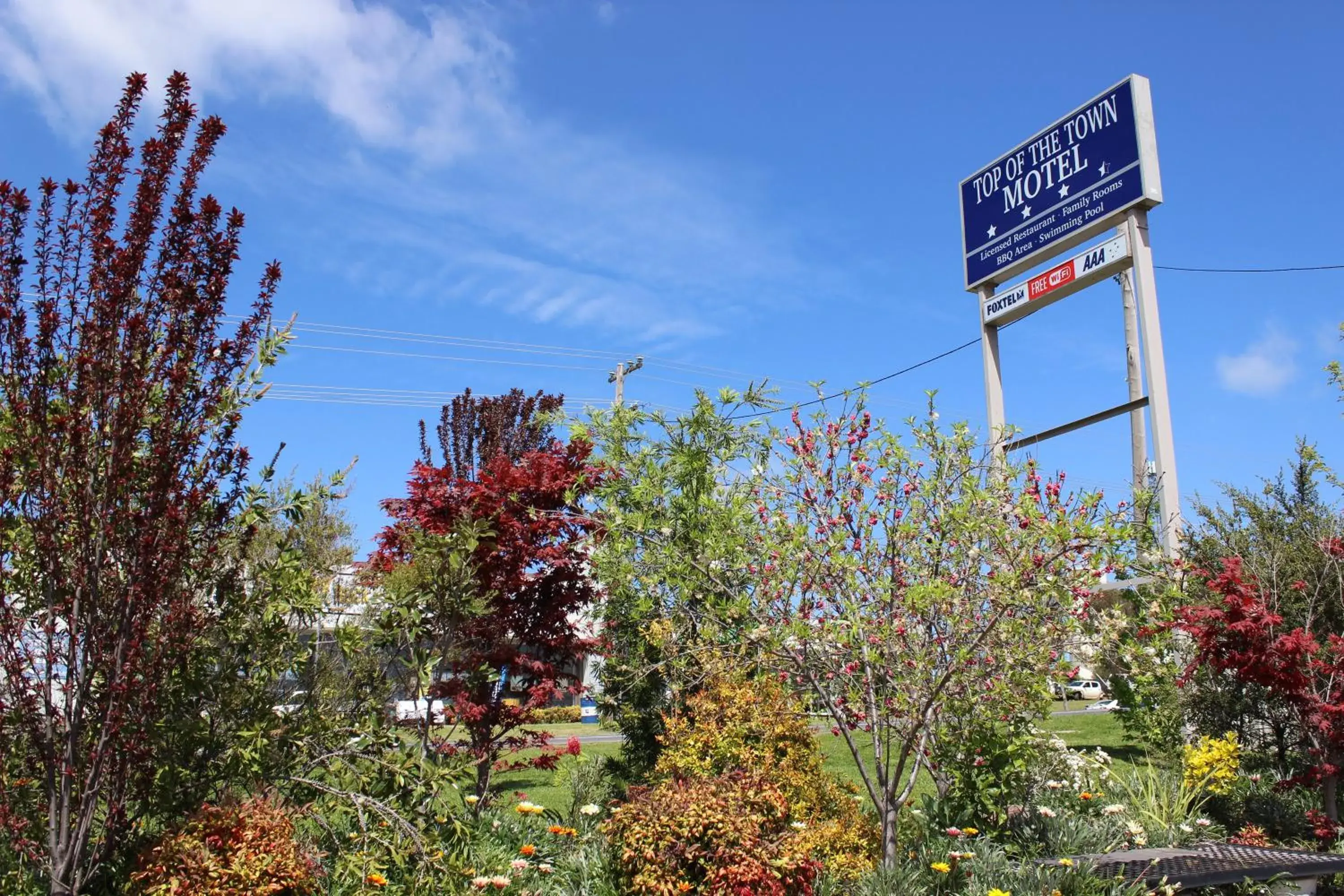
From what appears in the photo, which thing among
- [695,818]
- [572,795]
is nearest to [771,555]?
[695,818]

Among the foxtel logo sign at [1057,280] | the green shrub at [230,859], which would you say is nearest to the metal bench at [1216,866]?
the green shrub at [230,859]

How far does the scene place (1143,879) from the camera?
6016 mm

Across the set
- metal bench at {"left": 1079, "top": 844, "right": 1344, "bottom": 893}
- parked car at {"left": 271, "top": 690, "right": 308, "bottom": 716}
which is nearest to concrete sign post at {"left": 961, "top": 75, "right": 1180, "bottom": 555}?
metal bench at {"left": 1079, "top": 844, "right": 1344, "bottom": 893}

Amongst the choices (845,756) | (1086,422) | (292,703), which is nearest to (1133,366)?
(1086,422)

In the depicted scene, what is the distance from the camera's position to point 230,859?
4.78 m

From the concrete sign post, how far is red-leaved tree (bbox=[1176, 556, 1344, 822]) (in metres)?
1.18

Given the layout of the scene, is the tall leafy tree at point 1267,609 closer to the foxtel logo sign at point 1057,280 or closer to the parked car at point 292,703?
the foxtel logo sign at point 1057,280

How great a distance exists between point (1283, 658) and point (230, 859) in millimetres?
8042

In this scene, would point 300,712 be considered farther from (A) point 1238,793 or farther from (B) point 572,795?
(A) point 1238,793

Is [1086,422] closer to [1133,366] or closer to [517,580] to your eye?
[1133,366]

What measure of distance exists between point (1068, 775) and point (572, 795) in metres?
4.88

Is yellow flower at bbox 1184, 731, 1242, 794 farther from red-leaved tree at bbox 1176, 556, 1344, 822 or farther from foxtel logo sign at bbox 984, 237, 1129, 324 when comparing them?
foxtel logo sign at bbox 984, 237, 1129, 324

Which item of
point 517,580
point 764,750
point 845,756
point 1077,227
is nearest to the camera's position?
point 764,750

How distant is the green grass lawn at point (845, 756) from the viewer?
1134 centimetres
